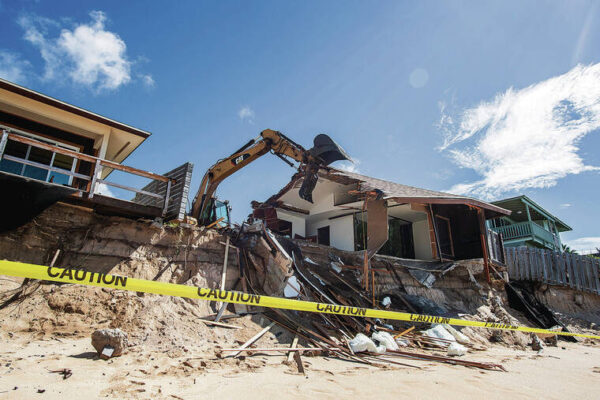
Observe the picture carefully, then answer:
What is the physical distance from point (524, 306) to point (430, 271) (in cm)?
512

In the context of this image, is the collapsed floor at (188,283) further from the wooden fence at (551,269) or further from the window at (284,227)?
the wooden fence at (551,269)

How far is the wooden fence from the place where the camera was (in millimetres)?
17328

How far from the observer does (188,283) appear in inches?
324

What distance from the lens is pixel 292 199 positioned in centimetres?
1562

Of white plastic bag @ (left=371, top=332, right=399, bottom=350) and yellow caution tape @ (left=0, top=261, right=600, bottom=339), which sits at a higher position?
yellow caution tape @ (left=0, top=261, right=600, bottom=339)

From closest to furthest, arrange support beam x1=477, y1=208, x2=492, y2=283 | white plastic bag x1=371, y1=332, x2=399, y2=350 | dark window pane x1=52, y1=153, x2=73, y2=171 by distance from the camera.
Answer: white plastic bag x1=371, y1=332, x2=399, y2=350 → dark window pane x1=52, y1=153, x2=73, y2=171 → support beam x1=477, y1=208, x2=492, y2=283

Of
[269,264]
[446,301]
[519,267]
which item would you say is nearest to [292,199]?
[269,264]

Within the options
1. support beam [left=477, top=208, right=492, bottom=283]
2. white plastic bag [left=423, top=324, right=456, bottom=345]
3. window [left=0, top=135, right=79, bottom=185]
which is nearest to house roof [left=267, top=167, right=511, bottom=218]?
support beam [left=477, top=208, right=492, bottom=283]

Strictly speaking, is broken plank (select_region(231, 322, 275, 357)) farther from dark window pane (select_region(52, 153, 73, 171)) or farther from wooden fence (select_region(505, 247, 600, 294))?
wooden fence (select_region(505, 247, 600, 294))

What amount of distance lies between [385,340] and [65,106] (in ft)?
36.7

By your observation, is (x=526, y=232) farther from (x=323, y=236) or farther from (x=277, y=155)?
(x=277, y=155)

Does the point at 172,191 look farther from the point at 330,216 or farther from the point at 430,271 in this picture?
the point at 430,271

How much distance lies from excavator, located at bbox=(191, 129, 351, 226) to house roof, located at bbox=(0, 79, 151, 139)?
280 cm

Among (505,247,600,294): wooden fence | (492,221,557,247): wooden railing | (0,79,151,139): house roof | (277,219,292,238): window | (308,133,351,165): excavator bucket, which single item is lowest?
(505,247,600,294): wooden fence
